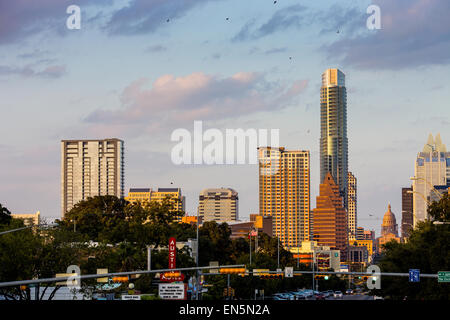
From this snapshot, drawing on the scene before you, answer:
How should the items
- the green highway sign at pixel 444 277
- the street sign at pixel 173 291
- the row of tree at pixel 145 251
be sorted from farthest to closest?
the street sign at pixel 173 291 → the row of tree at pixel 145 251 → the green highway sign at pixel 444 277

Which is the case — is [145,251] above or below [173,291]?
above

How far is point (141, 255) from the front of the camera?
106875 mm

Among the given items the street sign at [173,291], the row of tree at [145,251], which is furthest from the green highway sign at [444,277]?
the street sign at [173,291]

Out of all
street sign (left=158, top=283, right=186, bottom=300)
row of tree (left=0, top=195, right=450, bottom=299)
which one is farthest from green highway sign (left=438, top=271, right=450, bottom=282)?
street sign (left=158, top=283, right=186, bottom=300)

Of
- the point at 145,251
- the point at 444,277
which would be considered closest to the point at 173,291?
the point at 444,277

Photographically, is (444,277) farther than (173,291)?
No

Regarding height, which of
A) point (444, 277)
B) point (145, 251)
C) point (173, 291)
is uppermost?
point (145, 251)

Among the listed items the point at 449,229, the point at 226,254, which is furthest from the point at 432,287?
the point at 226,254

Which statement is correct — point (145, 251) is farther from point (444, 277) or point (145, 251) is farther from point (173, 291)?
point (444, 277)

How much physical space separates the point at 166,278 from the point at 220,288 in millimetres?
41191

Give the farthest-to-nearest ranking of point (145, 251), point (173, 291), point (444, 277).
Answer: point (145, 251), point (173, 291), point (444, 277)

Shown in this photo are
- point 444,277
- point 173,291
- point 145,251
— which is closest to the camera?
point 444,277

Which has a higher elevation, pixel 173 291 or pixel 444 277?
pixel 444 277

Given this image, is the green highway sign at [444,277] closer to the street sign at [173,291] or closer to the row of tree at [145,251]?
the row of tree at [145,251]
